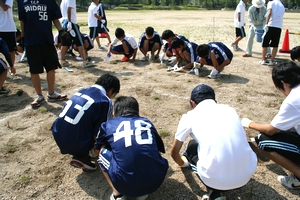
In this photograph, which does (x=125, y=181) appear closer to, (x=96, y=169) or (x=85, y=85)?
(x=96, y=169)

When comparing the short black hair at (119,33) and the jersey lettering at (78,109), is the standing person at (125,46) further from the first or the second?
the jersey lettering at (78,109)

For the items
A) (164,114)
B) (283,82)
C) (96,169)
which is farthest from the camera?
(164,114)

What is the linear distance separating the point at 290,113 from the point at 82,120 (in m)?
1.93

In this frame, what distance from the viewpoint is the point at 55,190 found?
259cm

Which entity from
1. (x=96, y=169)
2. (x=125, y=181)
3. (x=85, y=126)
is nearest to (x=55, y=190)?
(x=96, y=169)

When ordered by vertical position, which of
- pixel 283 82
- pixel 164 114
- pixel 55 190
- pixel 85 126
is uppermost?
pixel 283 82

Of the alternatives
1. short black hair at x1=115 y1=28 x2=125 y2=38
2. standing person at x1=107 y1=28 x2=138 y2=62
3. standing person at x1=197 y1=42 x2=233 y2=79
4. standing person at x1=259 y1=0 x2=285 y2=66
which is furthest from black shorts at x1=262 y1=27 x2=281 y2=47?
short black hair at x1=115 y1=28 x2=125 y2=38

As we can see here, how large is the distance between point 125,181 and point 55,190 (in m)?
0.89

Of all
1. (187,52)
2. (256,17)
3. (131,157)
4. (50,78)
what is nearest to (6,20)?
(50,78)

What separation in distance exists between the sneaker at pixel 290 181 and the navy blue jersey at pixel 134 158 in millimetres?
1253

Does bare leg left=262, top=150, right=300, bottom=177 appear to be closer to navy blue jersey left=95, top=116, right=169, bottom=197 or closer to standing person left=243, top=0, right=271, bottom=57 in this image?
navy blue jersey left=95, top=116, right=169, bottom=197

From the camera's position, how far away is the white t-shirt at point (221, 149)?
6.70 feet

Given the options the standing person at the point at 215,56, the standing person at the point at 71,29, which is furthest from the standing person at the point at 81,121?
the standing person at the point at 71,29

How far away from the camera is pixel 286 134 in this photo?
253 cm
